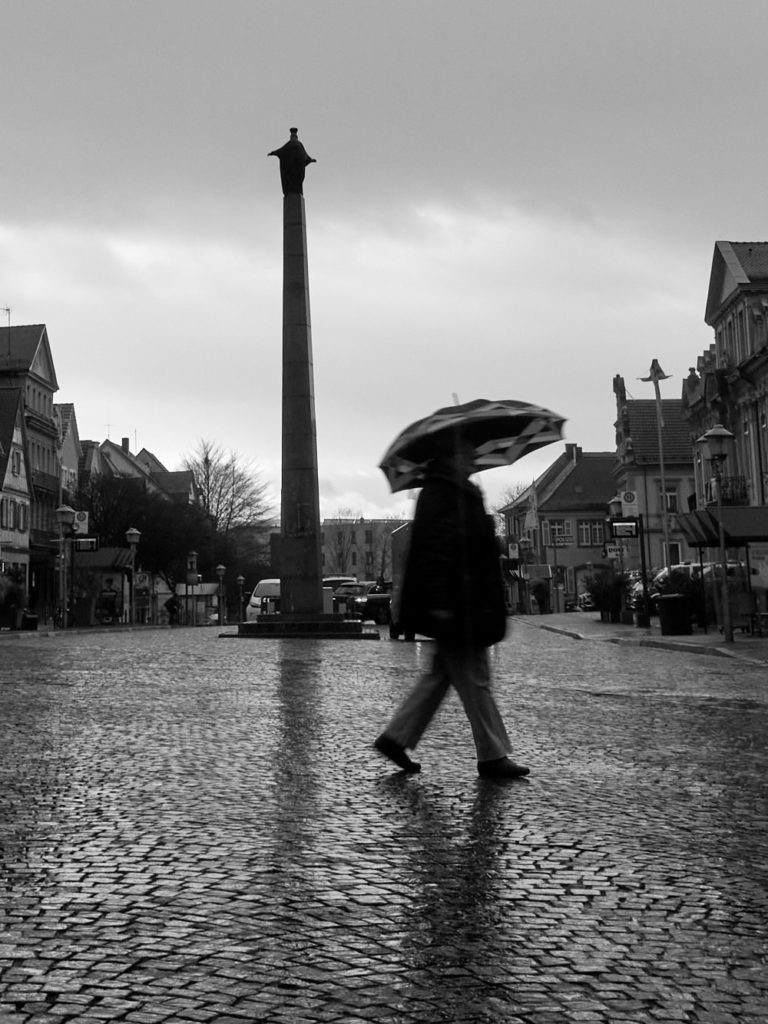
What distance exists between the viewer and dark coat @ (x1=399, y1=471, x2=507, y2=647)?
7309mm

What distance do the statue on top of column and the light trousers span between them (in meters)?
31.5

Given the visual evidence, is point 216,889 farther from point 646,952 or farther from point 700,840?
point 700,840

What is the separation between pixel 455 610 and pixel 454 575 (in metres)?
Result: 0.19

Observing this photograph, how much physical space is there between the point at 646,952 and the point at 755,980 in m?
0.37

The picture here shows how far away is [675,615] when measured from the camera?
99.3 ft

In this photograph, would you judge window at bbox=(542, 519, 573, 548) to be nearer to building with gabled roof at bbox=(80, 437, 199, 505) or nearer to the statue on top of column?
building with gabled roof at bbox=(80, 437, 199, 505)

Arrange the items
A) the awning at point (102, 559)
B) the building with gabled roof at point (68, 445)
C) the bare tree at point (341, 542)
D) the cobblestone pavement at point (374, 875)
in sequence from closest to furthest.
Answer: the cobblestone pavement at point (374, 875)
the awning at point (102, 559)
the building with gabled roof at point (68, 445)
the bare tree at point (341, 542)

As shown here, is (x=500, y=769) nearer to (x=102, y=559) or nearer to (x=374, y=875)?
(x=374, y=875)

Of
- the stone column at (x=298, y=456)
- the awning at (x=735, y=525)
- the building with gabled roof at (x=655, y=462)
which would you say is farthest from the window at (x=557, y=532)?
the awning at (x=735, y=525)

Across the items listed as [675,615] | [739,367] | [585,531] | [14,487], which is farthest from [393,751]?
[585,531]

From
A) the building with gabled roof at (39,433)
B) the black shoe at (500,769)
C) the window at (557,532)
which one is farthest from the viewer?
the window at (557,532)

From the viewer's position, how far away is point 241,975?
3654mm

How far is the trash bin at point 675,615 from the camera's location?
30.3m

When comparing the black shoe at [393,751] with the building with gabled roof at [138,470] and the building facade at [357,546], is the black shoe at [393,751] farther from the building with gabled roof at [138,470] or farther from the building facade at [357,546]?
the building facade at [357,546]
